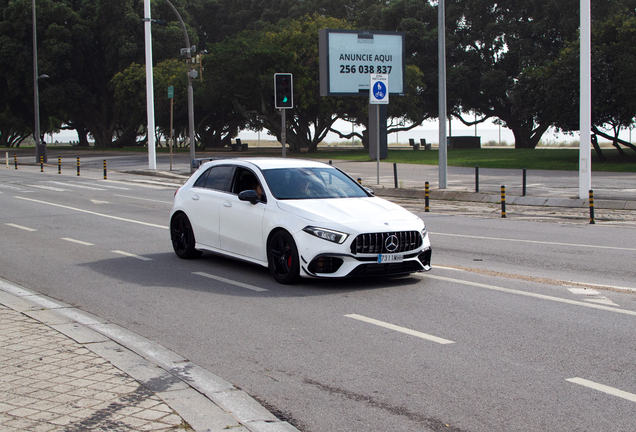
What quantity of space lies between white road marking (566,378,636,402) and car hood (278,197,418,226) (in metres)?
3.71

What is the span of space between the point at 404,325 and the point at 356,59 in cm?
3362

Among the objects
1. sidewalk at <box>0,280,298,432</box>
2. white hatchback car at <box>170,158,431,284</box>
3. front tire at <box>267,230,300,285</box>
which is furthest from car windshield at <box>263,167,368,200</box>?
sidewalk at <box>0,280,298,432</box>

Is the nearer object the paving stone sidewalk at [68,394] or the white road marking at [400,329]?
the paving stone sidewalk at [68,394]

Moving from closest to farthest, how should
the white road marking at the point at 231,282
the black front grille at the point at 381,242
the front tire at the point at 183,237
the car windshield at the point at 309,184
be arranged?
the black front grille at the point at 381,242
the white road marking at the point at 231,282
the car windshield at the point at 309,184
the front tire at the point at 183,237

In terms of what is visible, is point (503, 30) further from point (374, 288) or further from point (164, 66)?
point (374, 288)

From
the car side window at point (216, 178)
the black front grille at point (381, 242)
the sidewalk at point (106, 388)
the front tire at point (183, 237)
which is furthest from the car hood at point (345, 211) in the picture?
the sidewalk at point (106, 388)

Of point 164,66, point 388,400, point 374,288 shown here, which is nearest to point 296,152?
point 164,66

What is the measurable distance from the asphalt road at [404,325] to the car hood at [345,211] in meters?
0.84

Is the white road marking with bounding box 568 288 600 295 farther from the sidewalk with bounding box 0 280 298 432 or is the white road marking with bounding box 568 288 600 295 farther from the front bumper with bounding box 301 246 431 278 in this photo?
the sidewalk with bounding box 0 280 298 432

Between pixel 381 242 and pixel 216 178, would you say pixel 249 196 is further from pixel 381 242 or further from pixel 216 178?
pixel 381 242

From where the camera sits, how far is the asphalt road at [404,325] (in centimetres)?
489

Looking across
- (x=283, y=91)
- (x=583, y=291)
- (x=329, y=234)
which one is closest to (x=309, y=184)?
(x=329, y=234)

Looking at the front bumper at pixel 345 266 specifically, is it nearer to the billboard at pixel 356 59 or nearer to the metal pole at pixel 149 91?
the metal pole at pixel 149 91

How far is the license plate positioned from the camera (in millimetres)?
8586
